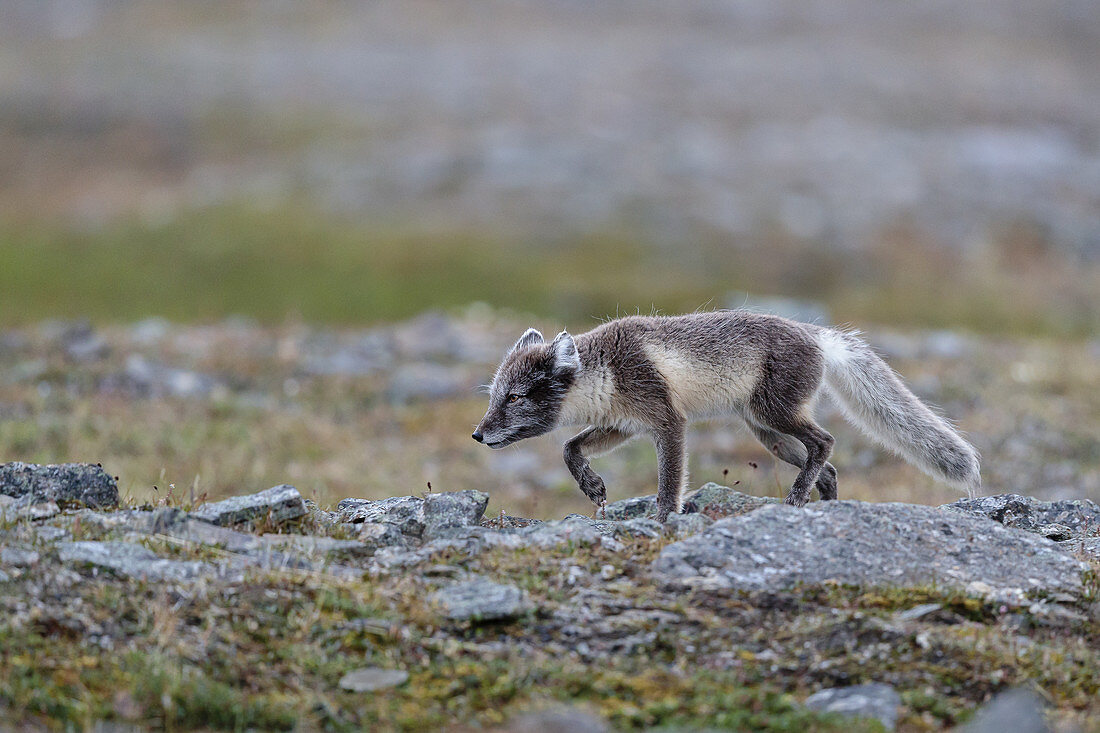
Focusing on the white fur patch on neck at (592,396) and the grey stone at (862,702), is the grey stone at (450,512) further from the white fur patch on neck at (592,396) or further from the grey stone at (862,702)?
the grey stone at (862,702)

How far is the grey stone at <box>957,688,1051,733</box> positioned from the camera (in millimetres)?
4738

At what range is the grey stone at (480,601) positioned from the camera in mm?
5973

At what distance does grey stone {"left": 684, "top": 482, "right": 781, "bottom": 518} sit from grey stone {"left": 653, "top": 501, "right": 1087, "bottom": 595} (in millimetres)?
867

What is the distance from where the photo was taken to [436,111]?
4462 cm

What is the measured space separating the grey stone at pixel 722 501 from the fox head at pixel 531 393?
139cm

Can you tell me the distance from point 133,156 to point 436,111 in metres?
12.4

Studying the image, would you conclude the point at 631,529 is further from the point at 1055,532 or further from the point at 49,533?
the point at 49,533

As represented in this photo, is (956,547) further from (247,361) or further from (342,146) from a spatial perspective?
(342,146)

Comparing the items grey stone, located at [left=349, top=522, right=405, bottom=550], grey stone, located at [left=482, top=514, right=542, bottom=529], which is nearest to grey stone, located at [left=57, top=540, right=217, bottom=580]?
grey stone, located at [left=349, top=522, right=405, bottom=550]

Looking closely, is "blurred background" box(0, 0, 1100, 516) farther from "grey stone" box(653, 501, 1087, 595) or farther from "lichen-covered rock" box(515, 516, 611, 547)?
"grey stone" box(653, 501, 1087, 595)

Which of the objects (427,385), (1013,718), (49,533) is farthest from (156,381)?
(1013,718)

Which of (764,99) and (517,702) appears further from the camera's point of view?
(764,99)

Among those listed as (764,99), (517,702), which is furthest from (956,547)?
(764,99)

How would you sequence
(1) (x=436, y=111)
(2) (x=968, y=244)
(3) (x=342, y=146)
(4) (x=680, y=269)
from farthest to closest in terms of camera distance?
(1) (x=436, y=111) < (3) (x=342, y=146) < (2) (x=968, y=244) < (4) (x=680, y=269)
